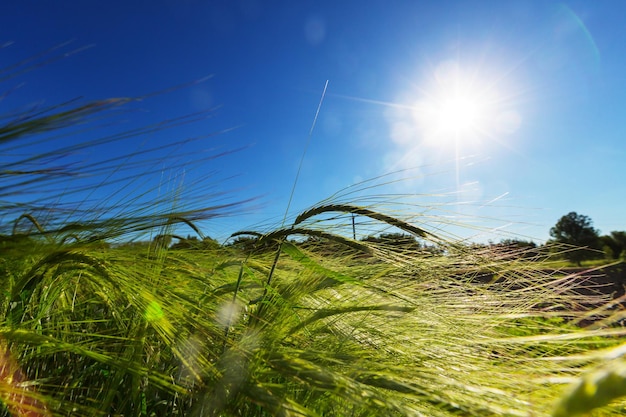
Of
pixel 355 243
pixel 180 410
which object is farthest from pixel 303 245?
pixel 180 410

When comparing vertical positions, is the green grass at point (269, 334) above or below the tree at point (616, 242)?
below

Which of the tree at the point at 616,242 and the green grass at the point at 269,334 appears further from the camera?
the tree at the point at 616,242

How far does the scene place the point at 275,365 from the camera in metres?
0.63

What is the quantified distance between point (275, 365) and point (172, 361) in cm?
42

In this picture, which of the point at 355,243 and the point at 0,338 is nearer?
the point at 0,338

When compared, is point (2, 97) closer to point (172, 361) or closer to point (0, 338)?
point (0, 338)

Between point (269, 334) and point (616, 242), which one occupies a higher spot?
point (616, 242)

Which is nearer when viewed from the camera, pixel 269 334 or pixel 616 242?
pixel 269 334

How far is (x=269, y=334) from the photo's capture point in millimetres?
728

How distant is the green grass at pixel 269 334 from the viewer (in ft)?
1.89

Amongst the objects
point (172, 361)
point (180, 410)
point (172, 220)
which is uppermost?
point (172, 220)

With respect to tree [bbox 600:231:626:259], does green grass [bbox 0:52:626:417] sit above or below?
below

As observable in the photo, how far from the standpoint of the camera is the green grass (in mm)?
577

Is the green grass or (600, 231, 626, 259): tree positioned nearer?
the green grass
